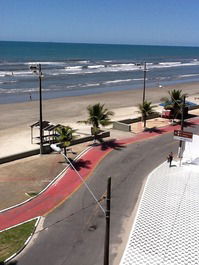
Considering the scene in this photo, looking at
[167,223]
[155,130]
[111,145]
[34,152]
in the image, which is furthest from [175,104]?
[167,223]

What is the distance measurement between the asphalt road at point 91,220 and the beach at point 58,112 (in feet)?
32.7

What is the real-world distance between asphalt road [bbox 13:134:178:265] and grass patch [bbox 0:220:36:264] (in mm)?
585

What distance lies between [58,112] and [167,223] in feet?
113

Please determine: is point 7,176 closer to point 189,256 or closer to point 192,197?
point 192,197

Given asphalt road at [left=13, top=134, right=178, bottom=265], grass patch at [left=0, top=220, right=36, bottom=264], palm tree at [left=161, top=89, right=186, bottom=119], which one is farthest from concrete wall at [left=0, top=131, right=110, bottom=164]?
palm tree at [left=161, top=89, right=186, bottom=119]

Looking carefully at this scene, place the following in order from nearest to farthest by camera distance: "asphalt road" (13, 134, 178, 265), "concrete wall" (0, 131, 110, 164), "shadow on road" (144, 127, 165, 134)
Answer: "asphalt road" (13, 134, 178, 265) < "concrete wall" (0, 131, 110, 164) < "shadow on road" (144, 127, 165, 134)

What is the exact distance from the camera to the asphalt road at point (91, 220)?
1706 centimetres

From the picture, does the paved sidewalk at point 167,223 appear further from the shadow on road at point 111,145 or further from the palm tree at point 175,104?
the palm tree at point 175,104

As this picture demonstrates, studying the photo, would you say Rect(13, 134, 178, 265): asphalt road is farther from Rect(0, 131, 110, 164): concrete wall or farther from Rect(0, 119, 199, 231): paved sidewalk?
Rect(0, 131, 110, 164): concrete wall

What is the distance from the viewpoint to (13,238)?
1838cm

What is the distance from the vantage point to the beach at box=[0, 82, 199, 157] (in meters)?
36.5

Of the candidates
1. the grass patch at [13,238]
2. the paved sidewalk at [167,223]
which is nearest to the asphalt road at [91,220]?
the grass patch at [13,238]

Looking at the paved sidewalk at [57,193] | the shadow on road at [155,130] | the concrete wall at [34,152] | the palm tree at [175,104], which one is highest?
the palm tree at [175,104]

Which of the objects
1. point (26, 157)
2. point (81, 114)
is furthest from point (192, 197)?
point (81, 114)
